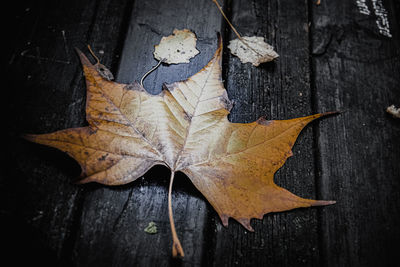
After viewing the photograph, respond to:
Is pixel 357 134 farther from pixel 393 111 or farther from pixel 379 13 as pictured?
pixel 379 13

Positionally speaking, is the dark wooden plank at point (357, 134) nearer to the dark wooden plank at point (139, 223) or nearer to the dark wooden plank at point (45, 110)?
the dark wooden plank at point (139, 223)

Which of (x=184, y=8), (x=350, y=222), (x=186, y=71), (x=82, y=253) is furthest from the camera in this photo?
(x=184, y=8)

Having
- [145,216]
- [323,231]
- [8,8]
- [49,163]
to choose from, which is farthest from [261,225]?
[8,8]

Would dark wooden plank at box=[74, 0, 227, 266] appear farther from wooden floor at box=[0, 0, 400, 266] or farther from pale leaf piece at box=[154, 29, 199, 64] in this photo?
pale leaf piece at box=[154, 29, 199, 64]

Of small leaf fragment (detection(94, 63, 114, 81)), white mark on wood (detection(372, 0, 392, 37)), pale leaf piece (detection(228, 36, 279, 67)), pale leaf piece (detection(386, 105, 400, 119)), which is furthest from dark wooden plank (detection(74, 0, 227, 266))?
white mark on wood (detection(372, 0, 392, 37))

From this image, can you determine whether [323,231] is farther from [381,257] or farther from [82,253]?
[82,253]

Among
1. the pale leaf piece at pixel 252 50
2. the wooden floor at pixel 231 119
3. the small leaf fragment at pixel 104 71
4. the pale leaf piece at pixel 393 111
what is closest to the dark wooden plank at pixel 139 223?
the wooden floor at pixel 231 119
